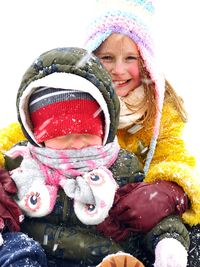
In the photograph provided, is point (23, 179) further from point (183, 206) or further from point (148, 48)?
point (148, 48)

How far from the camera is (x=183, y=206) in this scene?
1.90 meters

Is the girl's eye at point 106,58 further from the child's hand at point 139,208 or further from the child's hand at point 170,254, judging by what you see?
the child's hand at point 170,254

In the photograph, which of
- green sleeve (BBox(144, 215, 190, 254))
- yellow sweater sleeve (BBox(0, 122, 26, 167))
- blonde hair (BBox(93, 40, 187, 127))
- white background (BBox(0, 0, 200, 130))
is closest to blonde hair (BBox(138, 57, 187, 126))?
blonde hair (BBox(93, 40, 187, 127))

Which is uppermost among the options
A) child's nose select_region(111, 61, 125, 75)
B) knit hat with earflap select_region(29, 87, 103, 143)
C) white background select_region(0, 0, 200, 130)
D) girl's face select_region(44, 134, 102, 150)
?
knit hat with earflap select_region(29, 87, 103, 143)

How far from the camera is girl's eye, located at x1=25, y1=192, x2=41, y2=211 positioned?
71.0 inches

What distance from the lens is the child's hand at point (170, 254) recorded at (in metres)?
1.67

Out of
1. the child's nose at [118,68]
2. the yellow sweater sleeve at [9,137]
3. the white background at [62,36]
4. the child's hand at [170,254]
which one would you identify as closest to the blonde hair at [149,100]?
the child's nose at [118,68]

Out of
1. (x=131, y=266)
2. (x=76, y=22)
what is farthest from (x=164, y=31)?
(x=131, y=266)

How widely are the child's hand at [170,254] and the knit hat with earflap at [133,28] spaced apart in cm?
77

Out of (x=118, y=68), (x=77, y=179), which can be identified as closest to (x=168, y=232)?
(x=77, y=179)

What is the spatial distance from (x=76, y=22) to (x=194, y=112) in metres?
3.29

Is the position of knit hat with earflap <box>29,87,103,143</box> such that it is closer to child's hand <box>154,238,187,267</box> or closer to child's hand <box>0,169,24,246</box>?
child's hand <box>0,169,24,246</box>

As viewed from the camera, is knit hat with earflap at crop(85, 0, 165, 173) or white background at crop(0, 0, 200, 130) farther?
white background at crop(0, 0, 200, 130)

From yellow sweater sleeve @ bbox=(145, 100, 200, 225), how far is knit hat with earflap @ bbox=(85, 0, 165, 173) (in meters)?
0.08
